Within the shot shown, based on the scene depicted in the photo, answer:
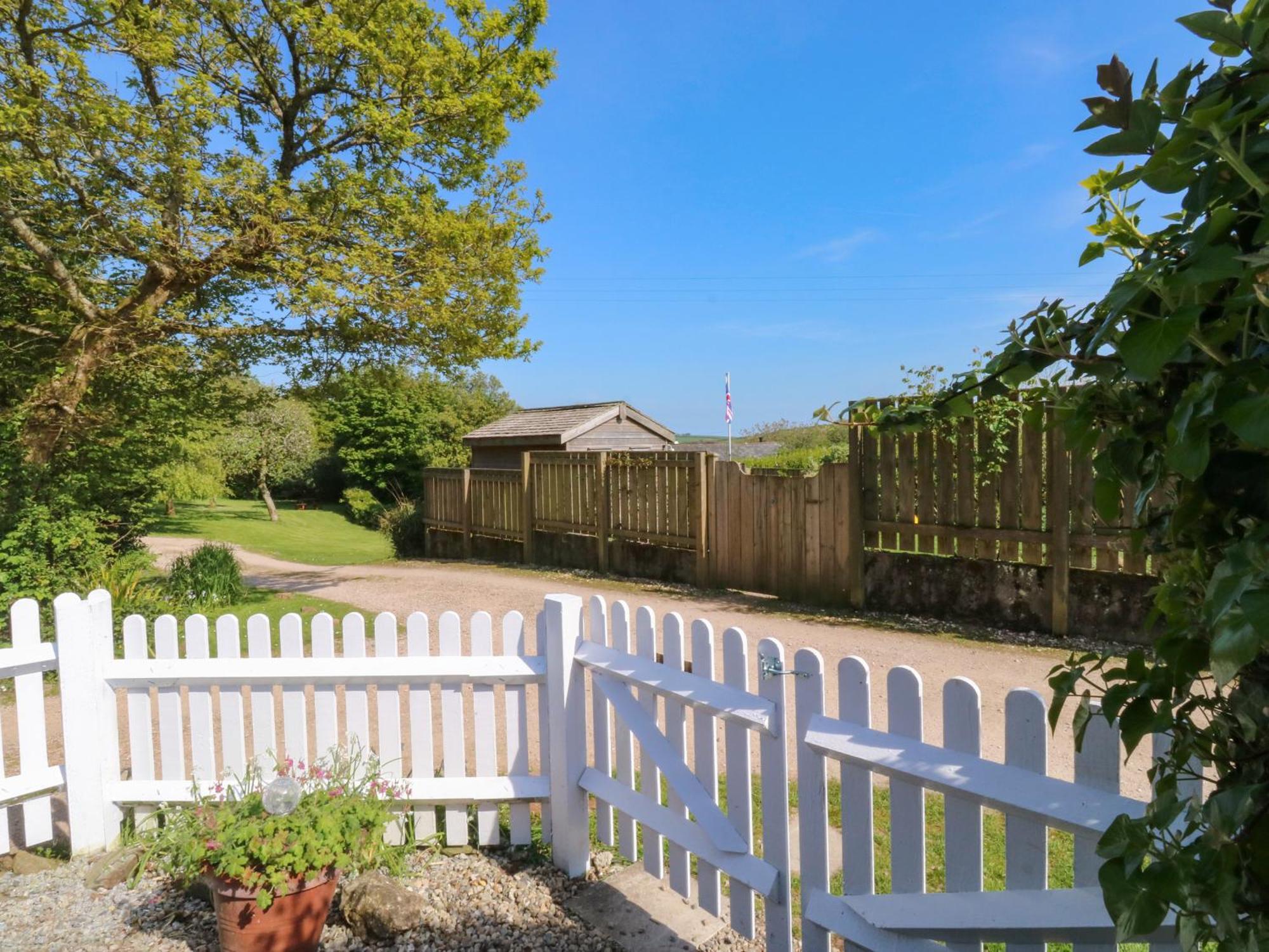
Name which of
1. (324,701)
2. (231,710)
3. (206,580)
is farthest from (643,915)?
(206,580)

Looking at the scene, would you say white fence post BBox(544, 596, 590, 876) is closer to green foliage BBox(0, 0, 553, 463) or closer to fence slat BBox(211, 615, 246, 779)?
fence slat BBox(211, 615, 246, 779)

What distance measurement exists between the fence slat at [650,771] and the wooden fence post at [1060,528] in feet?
16.8

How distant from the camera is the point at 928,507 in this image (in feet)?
25.7

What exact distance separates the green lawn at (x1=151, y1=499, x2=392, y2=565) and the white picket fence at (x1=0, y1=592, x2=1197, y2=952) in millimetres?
11145

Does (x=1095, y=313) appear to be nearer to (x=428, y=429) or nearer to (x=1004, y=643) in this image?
(x=1004, y=643)

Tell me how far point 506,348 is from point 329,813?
8793 millimetres

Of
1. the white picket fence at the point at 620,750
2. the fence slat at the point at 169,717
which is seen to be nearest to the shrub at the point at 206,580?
the white picket fence at the point at 620,750

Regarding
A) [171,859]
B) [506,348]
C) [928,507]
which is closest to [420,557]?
[506,348]

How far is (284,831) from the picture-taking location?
2.82 meters

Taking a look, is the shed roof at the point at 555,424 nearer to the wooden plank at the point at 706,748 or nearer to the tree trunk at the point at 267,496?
the tree trunk at the point at 267,496

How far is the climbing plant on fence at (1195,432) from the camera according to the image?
799 millimetres

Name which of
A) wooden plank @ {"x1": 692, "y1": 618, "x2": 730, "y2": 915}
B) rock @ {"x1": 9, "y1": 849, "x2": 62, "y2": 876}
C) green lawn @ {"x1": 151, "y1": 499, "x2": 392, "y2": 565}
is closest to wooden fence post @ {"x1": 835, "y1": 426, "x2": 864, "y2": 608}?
wooden plank @ {"x1": 692, "y1": 618, "x2": 730, "y2": 915}

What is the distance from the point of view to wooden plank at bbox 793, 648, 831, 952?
245 cm

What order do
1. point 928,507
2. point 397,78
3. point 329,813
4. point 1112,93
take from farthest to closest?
1. point 397,78
2. point 928,507
3. point 329,813
4. point 1112,93
